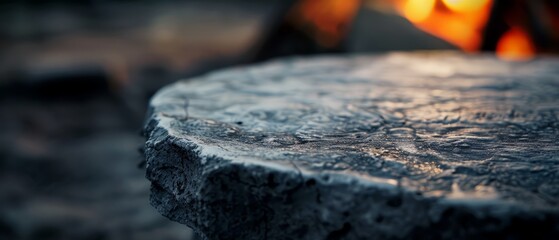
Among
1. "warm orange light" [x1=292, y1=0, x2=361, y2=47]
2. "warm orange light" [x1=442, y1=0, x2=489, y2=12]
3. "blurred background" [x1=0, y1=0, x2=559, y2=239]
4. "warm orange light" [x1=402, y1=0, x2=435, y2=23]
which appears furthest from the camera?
"warm orange light" [x1=292, y1=0, x2=361, y2=47]

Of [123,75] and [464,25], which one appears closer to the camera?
[464,25]

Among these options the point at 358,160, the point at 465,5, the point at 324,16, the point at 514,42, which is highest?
the point at 324,16

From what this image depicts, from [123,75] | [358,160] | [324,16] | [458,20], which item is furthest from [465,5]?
[123,75]

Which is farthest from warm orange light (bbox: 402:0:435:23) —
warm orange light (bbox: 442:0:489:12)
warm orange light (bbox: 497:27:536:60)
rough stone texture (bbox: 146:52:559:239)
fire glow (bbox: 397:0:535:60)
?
rough stone texture (bbox: 146:52:559:239)

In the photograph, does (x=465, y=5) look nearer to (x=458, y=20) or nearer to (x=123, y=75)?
(x=458, y=20)

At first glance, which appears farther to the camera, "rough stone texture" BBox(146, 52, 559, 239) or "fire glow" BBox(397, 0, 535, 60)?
"fire glow" BBox(397, 0, 535, 60)

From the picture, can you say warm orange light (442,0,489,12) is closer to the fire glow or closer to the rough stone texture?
the fire glow

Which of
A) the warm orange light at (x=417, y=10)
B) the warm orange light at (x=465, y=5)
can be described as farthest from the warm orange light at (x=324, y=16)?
the warm orange light at (x=465, y=5)
